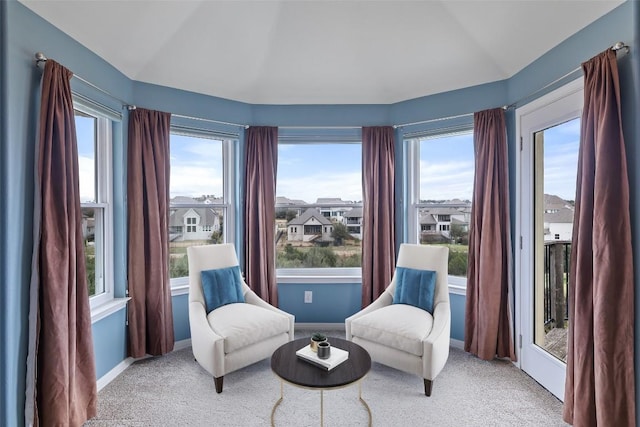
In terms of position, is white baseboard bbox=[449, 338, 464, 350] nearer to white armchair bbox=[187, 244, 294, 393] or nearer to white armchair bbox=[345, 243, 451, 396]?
white armchair bbox=[345, 243, 451, 396]

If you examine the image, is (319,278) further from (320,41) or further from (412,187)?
(320,41)

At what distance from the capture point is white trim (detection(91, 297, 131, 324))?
228cm

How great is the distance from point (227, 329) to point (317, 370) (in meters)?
0.84

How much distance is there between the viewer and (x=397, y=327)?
2.33 metres

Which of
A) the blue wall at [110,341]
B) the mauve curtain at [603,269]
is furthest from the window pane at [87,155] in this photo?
the mauve curtain at [603,269]

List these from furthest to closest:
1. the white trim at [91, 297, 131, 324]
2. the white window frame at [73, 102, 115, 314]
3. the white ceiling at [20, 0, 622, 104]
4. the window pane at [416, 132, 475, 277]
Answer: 1. the window pane at [416, 132, 475, 277]
2. the white window frame at [73, 102, 115, 314]
3. the white trim at [91, 297, 131, 324]
4. the white ceiling at [20, 0, 622, 104]

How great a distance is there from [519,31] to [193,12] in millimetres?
2461

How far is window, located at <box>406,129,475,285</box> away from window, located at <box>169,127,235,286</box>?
1.99 m

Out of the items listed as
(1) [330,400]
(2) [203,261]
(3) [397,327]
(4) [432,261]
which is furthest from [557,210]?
(2) [203,261]

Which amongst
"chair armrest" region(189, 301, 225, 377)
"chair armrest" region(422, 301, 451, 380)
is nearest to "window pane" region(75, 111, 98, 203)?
"chair armrest" region(189, 301, 225, 377)

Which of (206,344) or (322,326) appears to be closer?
(206,344)

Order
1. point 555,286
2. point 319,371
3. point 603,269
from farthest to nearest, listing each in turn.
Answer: point 555,286 → point 319,371 → point 603,269

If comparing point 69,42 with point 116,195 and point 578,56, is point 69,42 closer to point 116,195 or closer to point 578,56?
point 116,195

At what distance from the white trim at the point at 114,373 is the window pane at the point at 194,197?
815mm
